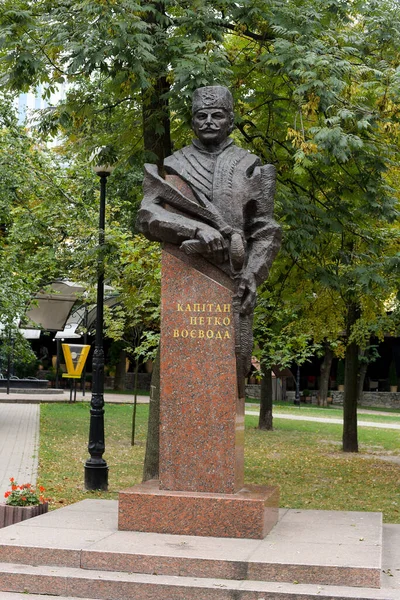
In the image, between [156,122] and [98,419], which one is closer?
[156,122]

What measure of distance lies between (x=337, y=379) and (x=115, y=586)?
44.1m

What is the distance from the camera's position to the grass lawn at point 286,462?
14.9 meters

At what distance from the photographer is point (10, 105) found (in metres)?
26.1

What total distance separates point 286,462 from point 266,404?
7464mm

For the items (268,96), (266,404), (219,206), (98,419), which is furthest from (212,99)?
(266,404)

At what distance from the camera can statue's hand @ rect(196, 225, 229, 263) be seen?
9031 millimetres

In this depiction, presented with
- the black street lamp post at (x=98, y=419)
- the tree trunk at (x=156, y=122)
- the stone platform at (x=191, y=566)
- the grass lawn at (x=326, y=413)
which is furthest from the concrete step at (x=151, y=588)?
the grass lawn at (x=326, y=413)

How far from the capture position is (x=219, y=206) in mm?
9414

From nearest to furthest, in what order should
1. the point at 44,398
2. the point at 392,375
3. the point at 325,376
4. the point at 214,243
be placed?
the point at 214,243 → the point at 44,398 → the point at 325,376 → the point at 392,375

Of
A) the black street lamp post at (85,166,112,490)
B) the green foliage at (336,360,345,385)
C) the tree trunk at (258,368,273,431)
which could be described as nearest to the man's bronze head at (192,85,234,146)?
the black street lamp post at (85,166,112,490)

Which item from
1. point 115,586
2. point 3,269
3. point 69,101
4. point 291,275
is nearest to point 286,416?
point 3,269

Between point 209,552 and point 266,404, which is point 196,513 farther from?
point 266,404

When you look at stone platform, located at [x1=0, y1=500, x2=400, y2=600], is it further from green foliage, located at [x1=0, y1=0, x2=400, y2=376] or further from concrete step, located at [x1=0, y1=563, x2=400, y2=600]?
green foliage, located at [x1=0, y1=0, x2=400, y2=376]

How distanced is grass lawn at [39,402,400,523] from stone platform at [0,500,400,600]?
4.76 m
